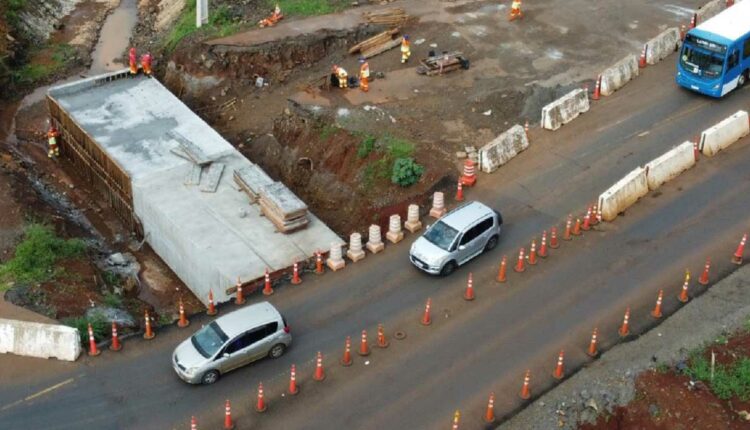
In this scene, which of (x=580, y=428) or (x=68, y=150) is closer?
(x=580, y=428)

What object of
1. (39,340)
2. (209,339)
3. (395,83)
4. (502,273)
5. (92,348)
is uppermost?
(209,339)

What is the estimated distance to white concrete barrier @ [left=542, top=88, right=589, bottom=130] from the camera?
111ft

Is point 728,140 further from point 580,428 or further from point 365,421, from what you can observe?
point 365,421

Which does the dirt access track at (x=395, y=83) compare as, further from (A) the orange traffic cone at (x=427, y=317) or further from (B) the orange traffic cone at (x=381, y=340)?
(B) the orange traffic cone at (x=381, y=340)

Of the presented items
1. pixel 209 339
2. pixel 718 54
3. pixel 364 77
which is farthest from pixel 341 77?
pixel 209 339

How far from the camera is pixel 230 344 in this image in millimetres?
23031

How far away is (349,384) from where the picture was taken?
2325 cm

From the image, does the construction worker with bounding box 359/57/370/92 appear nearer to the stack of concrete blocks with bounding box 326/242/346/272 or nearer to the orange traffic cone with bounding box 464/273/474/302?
the stack of concrete blocks with bounding box 326/242/346/272

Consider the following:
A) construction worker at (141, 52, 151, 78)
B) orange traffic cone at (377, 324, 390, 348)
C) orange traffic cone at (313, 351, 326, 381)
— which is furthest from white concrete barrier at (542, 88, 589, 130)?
construction worker at (141, 52, 151, 78)

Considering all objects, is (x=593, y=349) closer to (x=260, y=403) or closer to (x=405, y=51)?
(x=260, y=403)

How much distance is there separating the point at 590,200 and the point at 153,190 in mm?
15962

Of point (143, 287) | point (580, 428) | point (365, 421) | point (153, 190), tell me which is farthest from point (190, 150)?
point (580, 428)

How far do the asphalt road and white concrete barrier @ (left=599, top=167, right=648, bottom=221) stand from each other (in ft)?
1.22

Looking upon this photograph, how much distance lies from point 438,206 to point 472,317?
5380 millimetres
